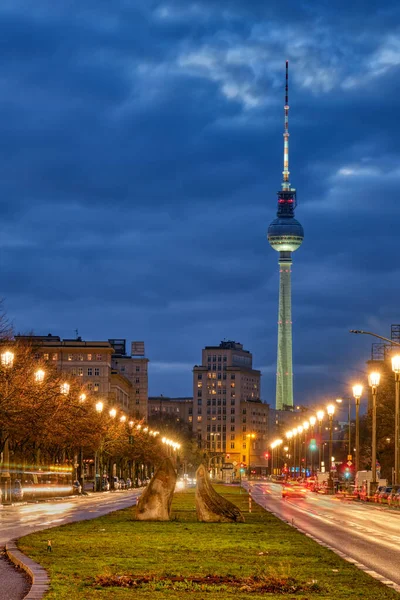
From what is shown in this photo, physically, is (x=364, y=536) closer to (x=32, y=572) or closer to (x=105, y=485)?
(x=32, y=572)

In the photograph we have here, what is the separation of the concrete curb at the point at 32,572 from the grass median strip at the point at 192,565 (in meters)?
0.19

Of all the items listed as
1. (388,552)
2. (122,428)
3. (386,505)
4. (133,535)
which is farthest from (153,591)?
(122,428)

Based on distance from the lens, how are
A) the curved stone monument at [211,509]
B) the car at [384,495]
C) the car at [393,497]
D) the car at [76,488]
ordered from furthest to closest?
the car at [76,488]
the car at [384,495]
the car at [393,497]
the curved stone monument at [211,509]

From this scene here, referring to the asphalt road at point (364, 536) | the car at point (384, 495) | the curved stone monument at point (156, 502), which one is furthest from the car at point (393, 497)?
the curved stone monument at point (156, 502)

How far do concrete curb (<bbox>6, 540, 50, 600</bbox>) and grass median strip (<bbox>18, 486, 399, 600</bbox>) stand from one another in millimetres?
193

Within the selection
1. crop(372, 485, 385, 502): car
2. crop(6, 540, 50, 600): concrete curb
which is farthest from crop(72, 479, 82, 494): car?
crop(6, 540, 50, 600): concrete curb

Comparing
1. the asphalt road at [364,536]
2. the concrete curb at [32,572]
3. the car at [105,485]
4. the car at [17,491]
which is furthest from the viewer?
the car at [105,485]

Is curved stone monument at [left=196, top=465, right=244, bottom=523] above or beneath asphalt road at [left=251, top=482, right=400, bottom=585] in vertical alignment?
above

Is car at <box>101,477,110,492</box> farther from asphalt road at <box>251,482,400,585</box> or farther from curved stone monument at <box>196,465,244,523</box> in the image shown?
curved stone monument at <box>196,465,244,523</box>

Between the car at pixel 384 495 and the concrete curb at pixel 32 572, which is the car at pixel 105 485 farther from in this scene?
the concrete curb at pixel 32 572

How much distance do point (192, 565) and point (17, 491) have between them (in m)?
55.1

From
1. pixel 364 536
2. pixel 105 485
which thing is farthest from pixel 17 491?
pixel 105 485

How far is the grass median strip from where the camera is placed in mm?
18625

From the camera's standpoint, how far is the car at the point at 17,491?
7600cm
